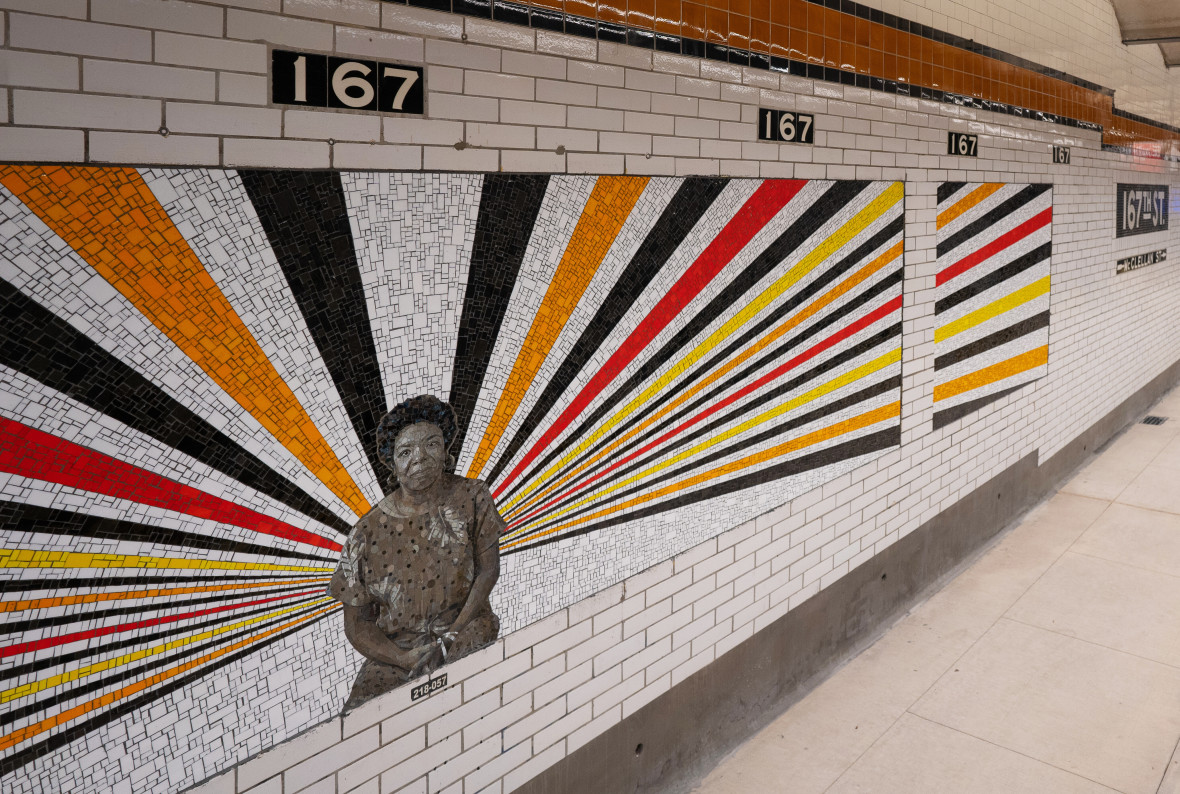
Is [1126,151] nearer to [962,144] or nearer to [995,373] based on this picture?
[995,373]

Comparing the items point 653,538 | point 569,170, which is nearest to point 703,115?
point 569,170

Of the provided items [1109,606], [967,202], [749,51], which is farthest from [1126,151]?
[749,51]

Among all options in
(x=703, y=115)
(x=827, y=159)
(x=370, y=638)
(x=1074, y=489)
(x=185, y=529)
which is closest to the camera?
(x=185, y=529)

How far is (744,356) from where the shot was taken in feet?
10.1

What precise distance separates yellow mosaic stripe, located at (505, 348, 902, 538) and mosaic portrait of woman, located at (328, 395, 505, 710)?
171mm

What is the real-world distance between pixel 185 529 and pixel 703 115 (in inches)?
78.3

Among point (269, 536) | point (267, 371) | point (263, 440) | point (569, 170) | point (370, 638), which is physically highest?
point (569, 170)

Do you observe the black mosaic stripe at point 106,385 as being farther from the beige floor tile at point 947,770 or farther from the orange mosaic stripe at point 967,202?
the orange mosaic stripe at point 967,202

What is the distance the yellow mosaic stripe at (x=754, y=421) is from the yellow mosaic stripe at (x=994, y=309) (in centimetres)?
58

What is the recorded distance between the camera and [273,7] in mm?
1687

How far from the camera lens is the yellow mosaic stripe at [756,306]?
2.52 meters

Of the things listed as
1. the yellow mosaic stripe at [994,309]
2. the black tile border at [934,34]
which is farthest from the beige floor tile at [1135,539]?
the black tile border at [934,34]

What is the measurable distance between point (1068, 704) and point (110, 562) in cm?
357

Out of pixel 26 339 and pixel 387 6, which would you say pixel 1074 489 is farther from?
pixel 26 339
